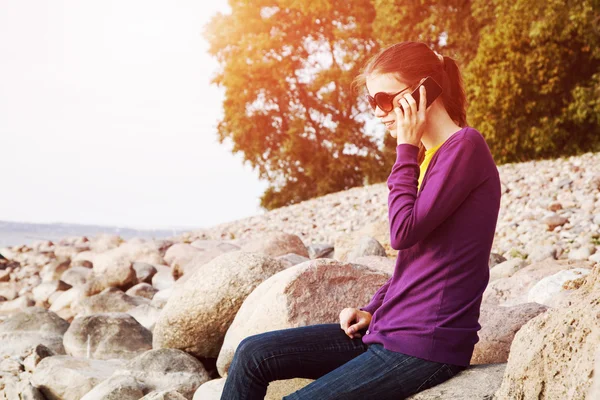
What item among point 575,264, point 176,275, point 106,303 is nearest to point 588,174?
point 575,264

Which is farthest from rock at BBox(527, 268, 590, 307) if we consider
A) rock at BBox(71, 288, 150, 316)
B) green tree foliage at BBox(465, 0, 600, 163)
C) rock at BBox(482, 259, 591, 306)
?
green tree foliage at BBox(465, 0, 600, 163)

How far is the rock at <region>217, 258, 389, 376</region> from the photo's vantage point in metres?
3.91

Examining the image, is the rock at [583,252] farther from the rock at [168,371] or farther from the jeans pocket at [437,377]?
the jeans pocket at [437,377]

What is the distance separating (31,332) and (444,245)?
569 cm

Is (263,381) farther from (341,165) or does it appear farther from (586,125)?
(341,165)

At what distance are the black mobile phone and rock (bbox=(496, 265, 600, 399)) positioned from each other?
2.78 feet

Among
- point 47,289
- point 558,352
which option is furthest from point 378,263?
point 47,289

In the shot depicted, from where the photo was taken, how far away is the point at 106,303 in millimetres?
7910

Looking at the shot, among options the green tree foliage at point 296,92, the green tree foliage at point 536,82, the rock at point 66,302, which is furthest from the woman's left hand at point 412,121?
the green tree foliage at point 296,92

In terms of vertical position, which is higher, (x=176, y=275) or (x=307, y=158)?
(x=307, y=158)

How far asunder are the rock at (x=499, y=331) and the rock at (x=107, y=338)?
3435mm

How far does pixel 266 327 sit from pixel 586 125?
15431 mm

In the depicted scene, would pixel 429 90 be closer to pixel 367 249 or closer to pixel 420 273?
pixel 420 273

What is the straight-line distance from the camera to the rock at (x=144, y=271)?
9.66m
